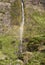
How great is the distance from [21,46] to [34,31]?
294 cm

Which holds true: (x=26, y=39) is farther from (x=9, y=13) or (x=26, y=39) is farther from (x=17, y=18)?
(x=9, y=13)

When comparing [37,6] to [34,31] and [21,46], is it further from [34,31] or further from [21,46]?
[21,46]

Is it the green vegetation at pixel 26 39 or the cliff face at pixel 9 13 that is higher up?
the cliff face at pixel 9 13

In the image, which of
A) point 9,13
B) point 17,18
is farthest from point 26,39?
point 9,13

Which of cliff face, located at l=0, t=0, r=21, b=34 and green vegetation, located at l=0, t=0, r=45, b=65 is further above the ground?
cliff face, located at l=0, t=0, r=21, b=34

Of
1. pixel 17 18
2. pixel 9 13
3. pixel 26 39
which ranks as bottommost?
pixel 26 39

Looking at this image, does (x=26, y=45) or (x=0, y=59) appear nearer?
(x=0, y=59)

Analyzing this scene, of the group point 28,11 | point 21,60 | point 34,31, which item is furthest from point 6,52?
point 28,11

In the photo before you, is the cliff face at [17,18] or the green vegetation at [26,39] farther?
the cliff face at [17,18]

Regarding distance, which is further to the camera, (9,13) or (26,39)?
(9,13)

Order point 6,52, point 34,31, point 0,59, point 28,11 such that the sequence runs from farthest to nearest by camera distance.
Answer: point 28,11
point 34,31
point 6,52
point 0,59

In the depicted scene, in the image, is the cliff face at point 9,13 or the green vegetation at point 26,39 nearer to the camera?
the green vegetation at point 26,39

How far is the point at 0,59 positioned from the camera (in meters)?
14.6

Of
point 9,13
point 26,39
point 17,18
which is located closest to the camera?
point 26,39
